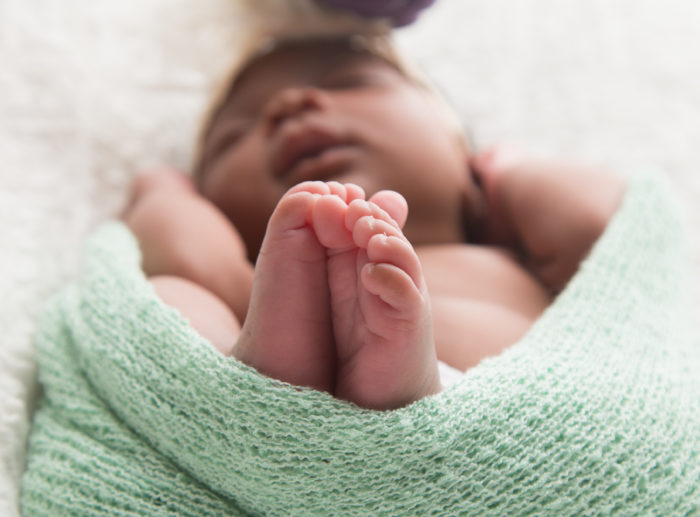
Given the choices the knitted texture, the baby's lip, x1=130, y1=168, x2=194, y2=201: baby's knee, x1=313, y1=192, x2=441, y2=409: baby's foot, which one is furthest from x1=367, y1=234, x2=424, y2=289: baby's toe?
x1=130, y1=168, x2=194, y2=201: baby's knee

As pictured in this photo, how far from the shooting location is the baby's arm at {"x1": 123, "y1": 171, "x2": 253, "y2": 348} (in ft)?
2.34

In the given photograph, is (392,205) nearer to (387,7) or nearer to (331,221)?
(331,221)

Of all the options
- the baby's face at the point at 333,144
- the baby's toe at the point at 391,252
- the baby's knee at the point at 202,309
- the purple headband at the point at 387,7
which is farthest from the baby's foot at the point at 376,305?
the purple headband at the point at 387,7

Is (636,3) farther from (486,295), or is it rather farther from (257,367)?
(257,367)

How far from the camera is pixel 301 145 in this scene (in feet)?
2.82

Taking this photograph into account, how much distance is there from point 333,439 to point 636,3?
42.3 inches

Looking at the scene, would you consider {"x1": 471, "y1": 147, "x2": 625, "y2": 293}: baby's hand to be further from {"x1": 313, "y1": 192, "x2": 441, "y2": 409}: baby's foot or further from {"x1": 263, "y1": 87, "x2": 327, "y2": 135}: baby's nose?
{"x1": 313, "y1": 192, "x2": 441, "y2": 409}: baby's foot

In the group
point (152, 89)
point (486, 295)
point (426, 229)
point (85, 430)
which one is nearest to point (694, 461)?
point (486, 295)

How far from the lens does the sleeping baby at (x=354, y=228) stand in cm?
52

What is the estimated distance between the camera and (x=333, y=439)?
0.54 m

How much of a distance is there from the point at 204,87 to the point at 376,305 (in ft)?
2.51

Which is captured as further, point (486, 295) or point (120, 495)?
point (486, 295)

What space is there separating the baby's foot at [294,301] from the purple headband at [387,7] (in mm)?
531

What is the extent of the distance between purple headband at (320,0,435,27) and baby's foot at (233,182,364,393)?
1.74 ft
